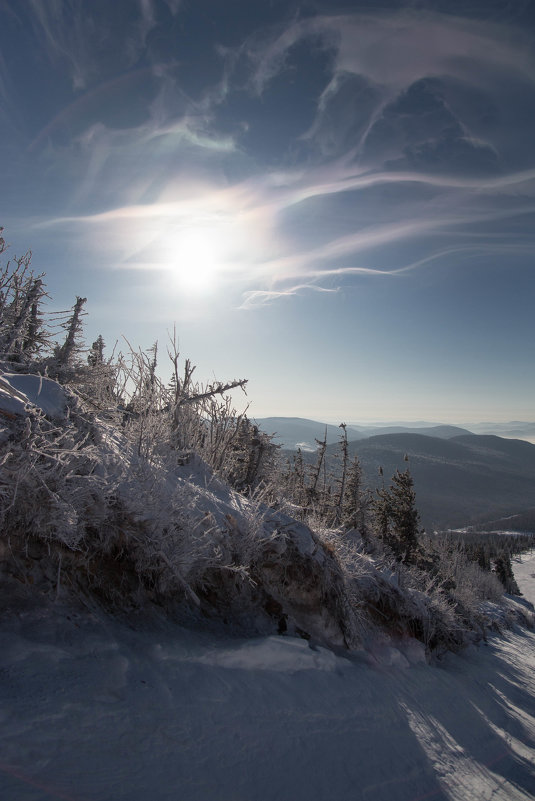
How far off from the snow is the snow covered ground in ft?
5.97

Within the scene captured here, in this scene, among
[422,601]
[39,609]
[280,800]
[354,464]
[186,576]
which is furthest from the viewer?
[354,464]

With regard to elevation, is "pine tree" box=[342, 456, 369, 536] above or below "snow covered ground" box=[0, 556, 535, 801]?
below

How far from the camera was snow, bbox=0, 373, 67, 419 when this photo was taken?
3600 millimetres

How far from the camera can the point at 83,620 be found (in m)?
3.18

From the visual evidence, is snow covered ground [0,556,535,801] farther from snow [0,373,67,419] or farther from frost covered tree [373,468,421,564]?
frost covered tree [373,468,421,564]

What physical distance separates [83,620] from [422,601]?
8343 mm

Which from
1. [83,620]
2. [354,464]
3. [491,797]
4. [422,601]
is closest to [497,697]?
[422,601]

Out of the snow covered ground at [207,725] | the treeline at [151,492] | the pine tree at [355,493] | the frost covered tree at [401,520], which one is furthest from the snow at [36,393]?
the pine tree at [355,493]

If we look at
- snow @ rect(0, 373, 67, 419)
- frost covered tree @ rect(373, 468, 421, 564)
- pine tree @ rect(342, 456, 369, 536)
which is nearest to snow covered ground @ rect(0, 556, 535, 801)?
snow @ rect(0, 373, 67, 419)

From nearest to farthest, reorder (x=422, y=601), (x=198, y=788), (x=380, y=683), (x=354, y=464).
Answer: (x=198, y=788) → (x=380, y=683) → (x=422, y=601) → (x=354, y=464)

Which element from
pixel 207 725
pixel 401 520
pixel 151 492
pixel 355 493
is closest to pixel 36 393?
pixel 151 492

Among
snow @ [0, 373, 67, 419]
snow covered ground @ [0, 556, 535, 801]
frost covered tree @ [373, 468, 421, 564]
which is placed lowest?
frost covered tree @ [373, 468, 421, 564]

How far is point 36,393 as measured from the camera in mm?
4113

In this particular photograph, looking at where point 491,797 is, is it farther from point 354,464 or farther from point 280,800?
point 354,464
